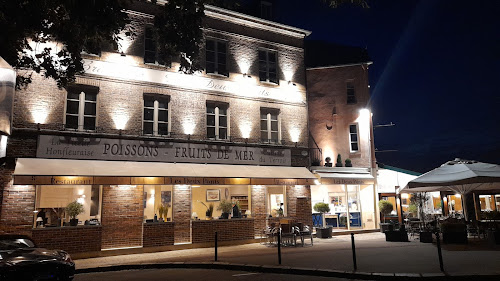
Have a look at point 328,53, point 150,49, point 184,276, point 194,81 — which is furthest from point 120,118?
point 328,53

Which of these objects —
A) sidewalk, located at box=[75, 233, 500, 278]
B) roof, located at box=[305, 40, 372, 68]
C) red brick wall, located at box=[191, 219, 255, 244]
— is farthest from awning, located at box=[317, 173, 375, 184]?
roof, located at box=[305, 40, 372, 68]

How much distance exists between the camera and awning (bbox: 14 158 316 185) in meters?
11.8

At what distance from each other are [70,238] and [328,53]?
1797 centimetres

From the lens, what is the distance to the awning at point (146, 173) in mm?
11836

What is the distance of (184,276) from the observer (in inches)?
348

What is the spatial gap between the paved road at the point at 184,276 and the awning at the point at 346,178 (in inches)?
382

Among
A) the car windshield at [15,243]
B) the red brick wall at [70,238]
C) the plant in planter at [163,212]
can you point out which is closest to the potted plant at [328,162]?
the plant in planter at [163,212]

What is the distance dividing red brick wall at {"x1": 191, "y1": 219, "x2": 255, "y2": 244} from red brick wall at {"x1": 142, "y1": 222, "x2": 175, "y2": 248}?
37.2 inches

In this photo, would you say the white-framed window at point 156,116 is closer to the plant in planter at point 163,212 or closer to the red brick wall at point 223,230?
the plant in planter at point 163,212

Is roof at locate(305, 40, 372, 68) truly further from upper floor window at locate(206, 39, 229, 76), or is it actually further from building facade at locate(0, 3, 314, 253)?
upper floor window at locate(206, 39, 229, 76)

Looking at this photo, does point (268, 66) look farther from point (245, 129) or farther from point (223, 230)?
point (223, 230)

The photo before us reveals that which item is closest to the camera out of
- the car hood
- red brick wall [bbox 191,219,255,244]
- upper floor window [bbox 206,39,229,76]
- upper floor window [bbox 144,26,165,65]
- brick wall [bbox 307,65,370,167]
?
the car hood

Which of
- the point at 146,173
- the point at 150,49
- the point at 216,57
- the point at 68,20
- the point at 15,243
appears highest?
the point at 216,57

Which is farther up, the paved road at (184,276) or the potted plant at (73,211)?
the potted plant at (73,211)
